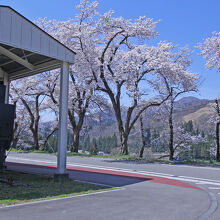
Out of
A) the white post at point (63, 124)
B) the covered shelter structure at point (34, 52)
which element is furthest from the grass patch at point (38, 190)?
the covered shelter structure at point (34, 52)

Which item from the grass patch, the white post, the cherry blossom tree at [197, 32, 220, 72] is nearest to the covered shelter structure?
the white post

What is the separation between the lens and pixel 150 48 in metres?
24.2

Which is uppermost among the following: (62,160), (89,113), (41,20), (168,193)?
(41,20)

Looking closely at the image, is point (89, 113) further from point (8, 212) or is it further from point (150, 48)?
point (8, 212)

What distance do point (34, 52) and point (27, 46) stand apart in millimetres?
287

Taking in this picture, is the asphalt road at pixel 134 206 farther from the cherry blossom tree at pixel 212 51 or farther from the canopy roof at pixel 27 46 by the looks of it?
the cherry blossom tree at pixel 212 51

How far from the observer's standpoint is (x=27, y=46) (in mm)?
8914

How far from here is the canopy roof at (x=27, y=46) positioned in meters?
8.42

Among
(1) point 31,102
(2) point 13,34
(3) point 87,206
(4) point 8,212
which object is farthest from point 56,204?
(1) point 31,102

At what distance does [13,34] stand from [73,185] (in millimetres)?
4915

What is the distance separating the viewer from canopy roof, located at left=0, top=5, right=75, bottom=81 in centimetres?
842

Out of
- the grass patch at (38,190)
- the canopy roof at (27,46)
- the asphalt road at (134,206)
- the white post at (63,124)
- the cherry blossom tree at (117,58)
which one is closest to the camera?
the asphalt road at (134,206)

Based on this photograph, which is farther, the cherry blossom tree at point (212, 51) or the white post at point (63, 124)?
the cherry blossom tree at point (212, 51)

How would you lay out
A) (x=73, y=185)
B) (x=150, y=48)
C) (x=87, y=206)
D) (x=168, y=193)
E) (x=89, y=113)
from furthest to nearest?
(x=89, y=113) < (x=150, y=48) < (x=73, y=185) < (x=168, y=193) < (x=87, y=206)
